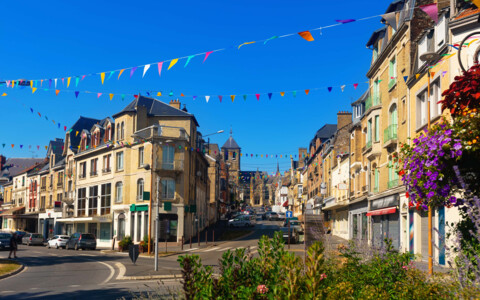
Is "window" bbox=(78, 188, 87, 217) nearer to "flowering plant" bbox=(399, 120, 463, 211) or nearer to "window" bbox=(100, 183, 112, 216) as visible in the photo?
"window" bbox=(100, 183, 112, 216)

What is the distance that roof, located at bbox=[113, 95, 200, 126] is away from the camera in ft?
147

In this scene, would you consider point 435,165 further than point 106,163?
No

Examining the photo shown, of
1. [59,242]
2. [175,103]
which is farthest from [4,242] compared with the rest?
[175,103]

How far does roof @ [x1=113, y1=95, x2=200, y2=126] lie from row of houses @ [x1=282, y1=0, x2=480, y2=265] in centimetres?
1610

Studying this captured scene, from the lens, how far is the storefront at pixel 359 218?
118 ft

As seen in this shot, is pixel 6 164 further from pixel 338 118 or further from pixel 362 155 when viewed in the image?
pixel 362 155

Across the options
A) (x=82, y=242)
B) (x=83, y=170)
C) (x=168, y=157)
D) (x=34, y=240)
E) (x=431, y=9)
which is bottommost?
(x=34, y=240)

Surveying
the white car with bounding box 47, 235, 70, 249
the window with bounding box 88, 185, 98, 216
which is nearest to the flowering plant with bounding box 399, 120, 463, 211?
the white car with bounding box 47, 235, 70, 249

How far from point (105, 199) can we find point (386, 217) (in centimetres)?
2793

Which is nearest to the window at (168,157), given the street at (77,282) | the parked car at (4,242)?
the parked car at (4,242)

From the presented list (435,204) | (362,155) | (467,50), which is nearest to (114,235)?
(362,155)

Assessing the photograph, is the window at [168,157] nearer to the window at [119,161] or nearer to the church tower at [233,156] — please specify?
the window at [119,161]

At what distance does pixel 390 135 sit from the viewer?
28609mm

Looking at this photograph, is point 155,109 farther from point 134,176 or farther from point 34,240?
point 34,240
